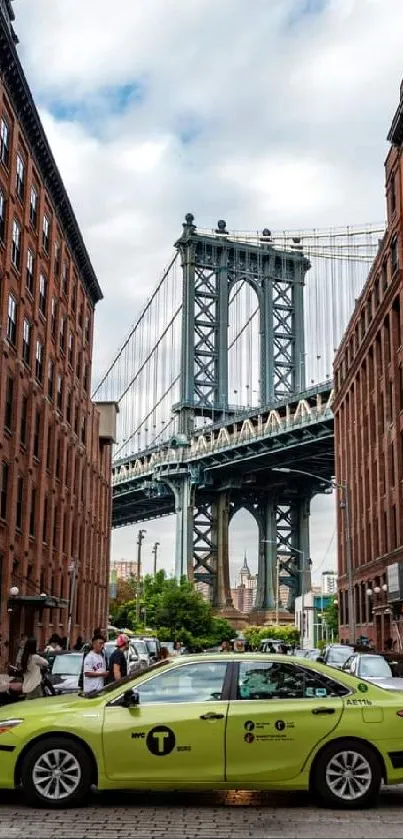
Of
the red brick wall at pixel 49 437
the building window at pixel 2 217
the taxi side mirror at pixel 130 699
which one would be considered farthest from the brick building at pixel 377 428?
the taxi side mirror at pixel 130 699

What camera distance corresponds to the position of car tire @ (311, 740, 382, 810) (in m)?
9.48

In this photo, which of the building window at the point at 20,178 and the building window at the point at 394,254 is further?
the building window at the point at 394,254

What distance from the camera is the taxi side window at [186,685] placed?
9672mm

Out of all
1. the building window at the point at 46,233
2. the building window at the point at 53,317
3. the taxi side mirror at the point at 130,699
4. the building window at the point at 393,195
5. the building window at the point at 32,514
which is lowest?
the taxi side mirror at the point at 130,699

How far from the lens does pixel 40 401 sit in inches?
1594

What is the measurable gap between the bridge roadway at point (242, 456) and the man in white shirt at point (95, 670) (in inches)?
2288

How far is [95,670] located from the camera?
1403 cm

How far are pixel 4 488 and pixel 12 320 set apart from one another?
Result: 19.8 feet

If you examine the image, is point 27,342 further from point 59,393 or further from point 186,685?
→ point 186,685

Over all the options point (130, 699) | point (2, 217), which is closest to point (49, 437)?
point (2, 217)

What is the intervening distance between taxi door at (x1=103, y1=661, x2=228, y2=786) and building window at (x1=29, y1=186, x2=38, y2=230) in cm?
3196

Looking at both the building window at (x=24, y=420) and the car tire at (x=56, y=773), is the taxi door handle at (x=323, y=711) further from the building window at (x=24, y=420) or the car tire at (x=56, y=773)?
the building window at (x=24, y=420)

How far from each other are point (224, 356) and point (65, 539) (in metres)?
52.5

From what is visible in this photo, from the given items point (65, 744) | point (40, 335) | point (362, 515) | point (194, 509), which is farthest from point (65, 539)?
point (194, 509)
